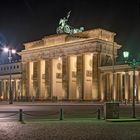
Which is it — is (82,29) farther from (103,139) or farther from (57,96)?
(103,139)

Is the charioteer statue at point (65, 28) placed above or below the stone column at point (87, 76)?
above

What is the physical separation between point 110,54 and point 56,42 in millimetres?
16036

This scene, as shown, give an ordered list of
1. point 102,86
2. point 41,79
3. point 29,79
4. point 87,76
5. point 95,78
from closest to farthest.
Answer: point 102,86 → point 95,78 → point 87,76 → point 41,79 → point 29,79

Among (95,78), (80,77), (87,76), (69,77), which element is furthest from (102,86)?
(69,77)

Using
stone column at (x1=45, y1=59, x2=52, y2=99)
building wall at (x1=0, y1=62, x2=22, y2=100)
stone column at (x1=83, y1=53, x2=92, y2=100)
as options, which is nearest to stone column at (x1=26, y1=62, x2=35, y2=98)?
building wall at (x1=0, y1=62, x2=22, y2=100)

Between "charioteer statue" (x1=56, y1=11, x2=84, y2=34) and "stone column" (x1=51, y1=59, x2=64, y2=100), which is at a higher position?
"charioteer statue" (x1=56, y1=11, x2=84, y2=34)

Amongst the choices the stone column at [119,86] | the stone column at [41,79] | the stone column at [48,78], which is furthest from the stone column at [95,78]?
the stone column at [41,79]

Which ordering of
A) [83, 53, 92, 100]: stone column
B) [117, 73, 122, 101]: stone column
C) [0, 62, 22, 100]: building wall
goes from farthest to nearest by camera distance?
[0, 62, 22, 100]: building wall
[83, 53, 92, 100]: stone column
[117, 73, 122, 101]: stone column

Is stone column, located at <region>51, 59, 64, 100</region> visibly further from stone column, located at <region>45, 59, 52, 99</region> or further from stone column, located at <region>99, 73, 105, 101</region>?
stone column, located at <region>99, 73, 105, 101</region>

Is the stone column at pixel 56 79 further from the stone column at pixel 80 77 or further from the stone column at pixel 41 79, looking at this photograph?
the stone column at pixel 80 77

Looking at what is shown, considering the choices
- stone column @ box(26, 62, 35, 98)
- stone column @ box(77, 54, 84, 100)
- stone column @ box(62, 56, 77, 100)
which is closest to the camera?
stone column @ box(77, 54, 84, 100)

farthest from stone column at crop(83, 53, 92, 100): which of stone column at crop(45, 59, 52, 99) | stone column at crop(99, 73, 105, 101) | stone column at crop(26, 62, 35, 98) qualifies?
stone column at crop(26, 62, 35, 98)

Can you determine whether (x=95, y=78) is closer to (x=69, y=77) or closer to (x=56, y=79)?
(x=69, y=77)

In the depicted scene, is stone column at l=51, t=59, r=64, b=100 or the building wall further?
the building wall
